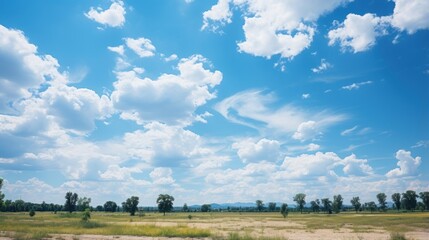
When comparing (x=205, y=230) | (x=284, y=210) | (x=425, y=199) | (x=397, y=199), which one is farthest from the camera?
(x=397, y=199)

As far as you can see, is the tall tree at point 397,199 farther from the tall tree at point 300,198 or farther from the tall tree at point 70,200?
the tall tree at point 70,200

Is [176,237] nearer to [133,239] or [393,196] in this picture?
[133,239]

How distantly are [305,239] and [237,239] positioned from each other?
10060 millimetres

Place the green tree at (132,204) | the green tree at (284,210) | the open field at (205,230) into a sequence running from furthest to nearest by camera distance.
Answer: the green tree at (132,204) < the green tree at (284,210) < the open field at (205,230)

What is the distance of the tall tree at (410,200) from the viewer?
16750cm

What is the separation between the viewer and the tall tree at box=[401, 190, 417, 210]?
550 feet

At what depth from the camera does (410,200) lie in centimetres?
16788

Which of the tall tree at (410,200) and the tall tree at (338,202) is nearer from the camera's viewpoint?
the tall tree at (410,200)

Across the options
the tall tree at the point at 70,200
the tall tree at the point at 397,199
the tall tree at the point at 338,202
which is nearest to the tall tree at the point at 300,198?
the tall tree at the point at 338,202

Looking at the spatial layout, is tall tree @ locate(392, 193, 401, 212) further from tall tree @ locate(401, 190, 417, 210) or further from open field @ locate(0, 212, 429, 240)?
open field @ locate(0, 212, 429, 240)

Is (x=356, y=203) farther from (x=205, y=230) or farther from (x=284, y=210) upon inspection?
(x=205, y=230)

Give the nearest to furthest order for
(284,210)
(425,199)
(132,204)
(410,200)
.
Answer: (284,210)
(132,204)
(425,199)
(410,200)

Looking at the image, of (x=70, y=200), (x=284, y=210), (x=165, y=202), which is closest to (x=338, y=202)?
(x=284, y=210)

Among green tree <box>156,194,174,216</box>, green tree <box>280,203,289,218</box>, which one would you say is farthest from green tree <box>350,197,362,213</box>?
green tree <box>156,194,174,216</box>
